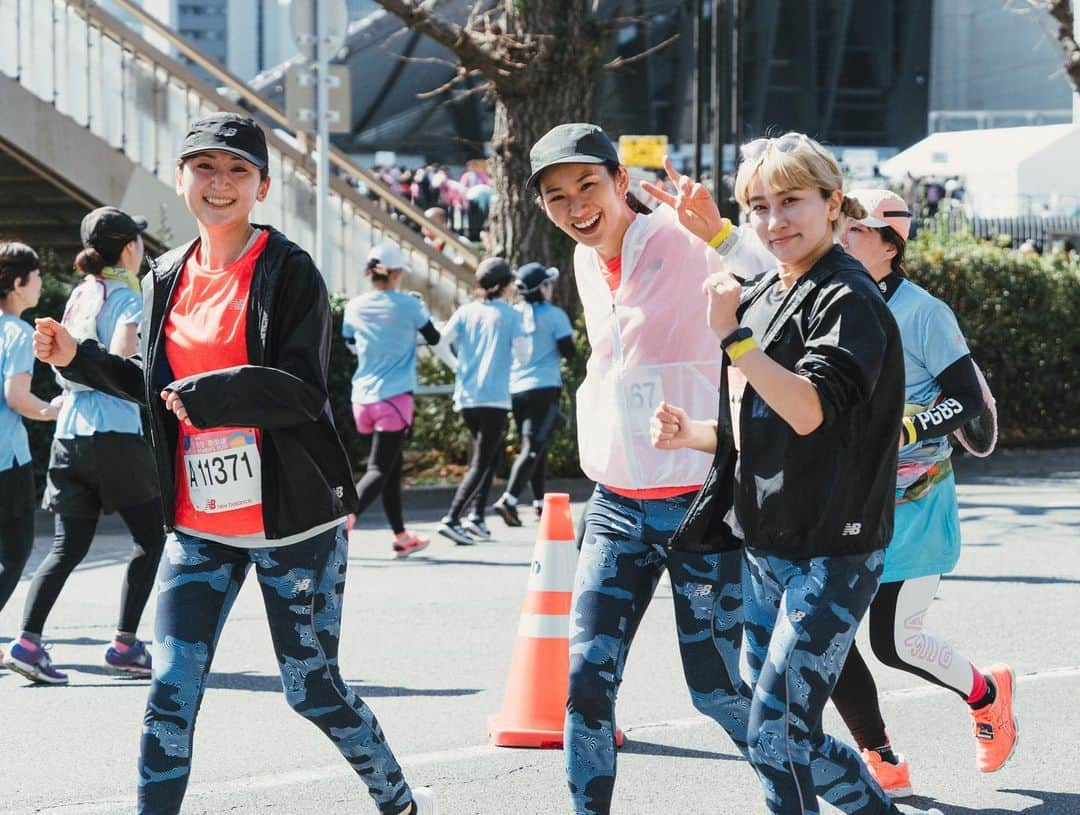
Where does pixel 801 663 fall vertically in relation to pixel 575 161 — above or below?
below

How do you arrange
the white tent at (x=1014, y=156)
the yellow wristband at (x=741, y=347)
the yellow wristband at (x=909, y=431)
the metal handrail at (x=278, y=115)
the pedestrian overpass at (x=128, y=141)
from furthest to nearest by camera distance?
the white tent at (x=1014, y=156), the metal handrail at (x=278, y=115), the pedestrian overpass at (x=128, y=141), the yellow wristband at (x=909, y=431), the yellow wristband at (x=741, y=347)

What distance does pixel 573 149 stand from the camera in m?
4.01

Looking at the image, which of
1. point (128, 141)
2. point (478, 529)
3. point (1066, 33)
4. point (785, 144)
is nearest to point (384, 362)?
point (478, 529)

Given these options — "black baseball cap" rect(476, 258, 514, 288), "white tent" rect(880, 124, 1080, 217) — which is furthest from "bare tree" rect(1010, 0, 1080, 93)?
"black baseball cap" rect(476, 258, 514, 288)

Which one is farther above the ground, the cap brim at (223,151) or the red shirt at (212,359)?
the cap brim at (223,151)

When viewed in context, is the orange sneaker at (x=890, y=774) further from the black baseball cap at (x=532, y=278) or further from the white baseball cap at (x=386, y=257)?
the black baseball cap at (x=532, y=278)

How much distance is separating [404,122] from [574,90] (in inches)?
1606

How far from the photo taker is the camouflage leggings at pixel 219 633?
381 cm

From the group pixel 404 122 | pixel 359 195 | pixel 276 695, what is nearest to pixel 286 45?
pixel 404 122

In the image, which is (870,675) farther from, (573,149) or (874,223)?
(573,149)

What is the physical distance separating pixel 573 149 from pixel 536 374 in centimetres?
734

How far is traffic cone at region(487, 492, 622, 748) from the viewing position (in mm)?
5574

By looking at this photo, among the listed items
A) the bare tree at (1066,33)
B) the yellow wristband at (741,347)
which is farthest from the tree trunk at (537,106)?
the yellow wristband at (741,347)

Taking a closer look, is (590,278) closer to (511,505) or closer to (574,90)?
(511,505)
